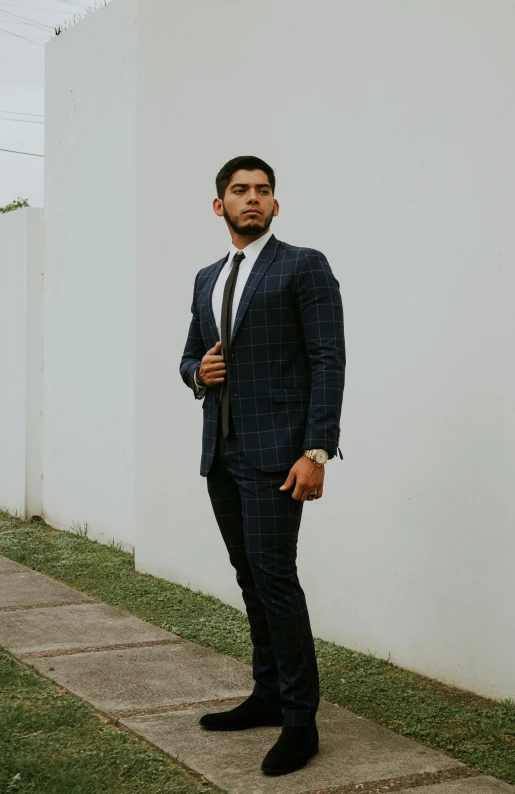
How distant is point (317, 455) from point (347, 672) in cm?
137

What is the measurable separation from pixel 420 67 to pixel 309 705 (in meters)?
2.32

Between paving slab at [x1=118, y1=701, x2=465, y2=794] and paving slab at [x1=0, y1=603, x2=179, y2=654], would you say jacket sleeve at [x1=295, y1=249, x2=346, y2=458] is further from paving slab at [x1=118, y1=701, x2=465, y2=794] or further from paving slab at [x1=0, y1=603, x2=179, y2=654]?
paving slab at [x1=0, y1=603, x2=179, y2=654]

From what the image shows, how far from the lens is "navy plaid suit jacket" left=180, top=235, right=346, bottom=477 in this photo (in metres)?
3.12

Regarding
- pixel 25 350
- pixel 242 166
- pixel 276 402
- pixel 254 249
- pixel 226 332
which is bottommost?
pixel 276 402

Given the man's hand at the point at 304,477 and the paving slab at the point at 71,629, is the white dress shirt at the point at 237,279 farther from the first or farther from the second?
the paving slab at the point at 71,629

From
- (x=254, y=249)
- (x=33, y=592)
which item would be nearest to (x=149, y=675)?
(x=33, y=592)

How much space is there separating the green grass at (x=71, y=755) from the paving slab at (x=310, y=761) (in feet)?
0.24

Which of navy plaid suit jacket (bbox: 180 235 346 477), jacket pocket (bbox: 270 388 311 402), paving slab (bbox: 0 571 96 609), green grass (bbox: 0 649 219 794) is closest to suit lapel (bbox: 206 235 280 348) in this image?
navy plaid suit jacket (bbox: 180 235 346 477)

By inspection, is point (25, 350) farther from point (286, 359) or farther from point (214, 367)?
point (286, 359)

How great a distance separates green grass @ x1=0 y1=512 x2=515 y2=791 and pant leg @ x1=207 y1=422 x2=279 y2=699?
459mm

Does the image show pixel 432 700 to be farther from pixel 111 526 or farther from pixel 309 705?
pixel 111 526

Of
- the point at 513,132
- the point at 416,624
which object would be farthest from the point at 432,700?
the point at 513,132

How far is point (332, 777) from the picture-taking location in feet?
9.98

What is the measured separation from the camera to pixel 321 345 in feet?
10.3
